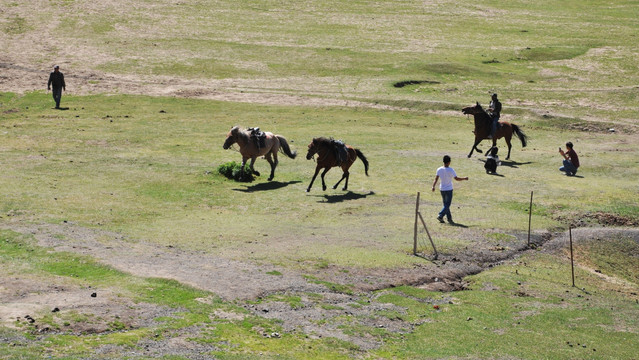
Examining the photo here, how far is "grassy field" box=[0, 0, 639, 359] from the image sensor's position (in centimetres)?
1656

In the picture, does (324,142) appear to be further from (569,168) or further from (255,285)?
(569,168)

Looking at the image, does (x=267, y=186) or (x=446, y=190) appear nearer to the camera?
(x=446, y=190)

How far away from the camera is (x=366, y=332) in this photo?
16.7m

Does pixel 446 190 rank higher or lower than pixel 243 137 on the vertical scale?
lower

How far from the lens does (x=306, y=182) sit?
3117 cm

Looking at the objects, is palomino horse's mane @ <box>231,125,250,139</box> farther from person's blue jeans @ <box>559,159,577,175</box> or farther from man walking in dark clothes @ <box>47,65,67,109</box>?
man walking in dark clothes @ <box>47,65,67,109</box>

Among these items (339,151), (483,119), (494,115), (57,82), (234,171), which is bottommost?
(234,171)

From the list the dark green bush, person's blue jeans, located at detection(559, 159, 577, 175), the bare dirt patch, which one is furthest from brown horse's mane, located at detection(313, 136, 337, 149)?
person's blue jeans, located at detection(559, 159, 577, 175)

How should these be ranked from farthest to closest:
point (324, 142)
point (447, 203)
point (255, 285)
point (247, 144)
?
1. point (247, 144)
2. point (324, 142)
3. point (447, 203)
4. point (255, 285)

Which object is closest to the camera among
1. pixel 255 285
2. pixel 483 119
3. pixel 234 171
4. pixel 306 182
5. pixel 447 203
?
pixel 255 285

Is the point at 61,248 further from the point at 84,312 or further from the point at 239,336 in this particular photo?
the point at 239,336

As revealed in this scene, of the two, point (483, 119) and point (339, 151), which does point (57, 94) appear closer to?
point (339, 151)

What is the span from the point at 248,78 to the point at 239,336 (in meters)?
43.2

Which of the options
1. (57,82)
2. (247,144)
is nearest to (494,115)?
(247,144)
